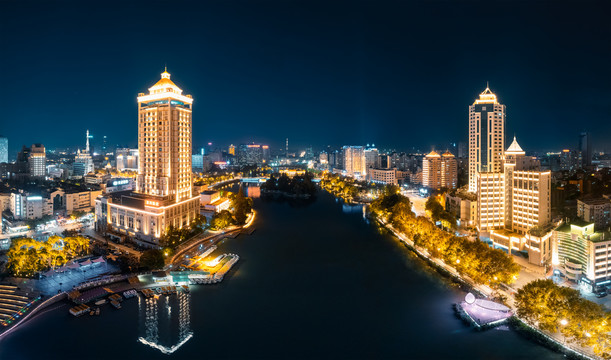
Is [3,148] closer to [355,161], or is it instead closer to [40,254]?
[40,254]

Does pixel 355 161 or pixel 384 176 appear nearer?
pixel 384 176

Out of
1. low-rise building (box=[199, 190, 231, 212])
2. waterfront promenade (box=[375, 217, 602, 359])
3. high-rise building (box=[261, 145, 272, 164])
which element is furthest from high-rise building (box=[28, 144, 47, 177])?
high-rise building (box=[261, 145, 272, 164])

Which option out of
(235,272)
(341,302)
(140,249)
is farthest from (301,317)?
(140,249)

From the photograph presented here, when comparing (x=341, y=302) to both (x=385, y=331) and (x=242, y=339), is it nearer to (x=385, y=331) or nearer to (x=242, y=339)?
(x=385, y=331)

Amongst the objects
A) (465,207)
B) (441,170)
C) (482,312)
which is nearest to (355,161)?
(441,170)

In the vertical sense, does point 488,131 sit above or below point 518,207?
above

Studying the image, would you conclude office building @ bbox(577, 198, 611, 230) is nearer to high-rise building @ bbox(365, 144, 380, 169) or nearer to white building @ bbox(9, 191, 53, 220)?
white building @ bbox(9, 191, 53, 220)
